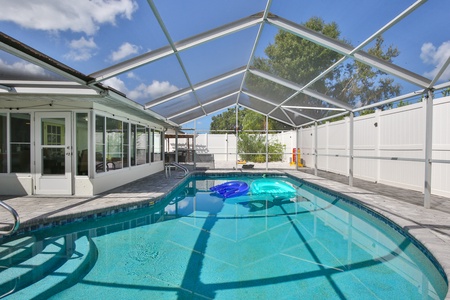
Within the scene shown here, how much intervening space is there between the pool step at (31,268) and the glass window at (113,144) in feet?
11.7

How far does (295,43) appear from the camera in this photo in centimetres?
590

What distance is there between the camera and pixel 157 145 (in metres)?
12.8

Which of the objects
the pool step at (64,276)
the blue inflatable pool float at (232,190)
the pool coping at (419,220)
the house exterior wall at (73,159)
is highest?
the house exterior wall at (73,159)

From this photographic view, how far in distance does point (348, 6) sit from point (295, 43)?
1533mm

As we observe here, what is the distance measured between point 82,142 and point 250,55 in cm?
487

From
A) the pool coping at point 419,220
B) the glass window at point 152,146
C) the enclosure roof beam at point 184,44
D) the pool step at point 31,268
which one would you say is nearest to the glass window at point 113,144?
the enclosure roof beam at point 184,44

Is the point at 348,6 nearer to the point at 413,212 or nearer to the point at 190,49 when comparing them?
the point at 190,49

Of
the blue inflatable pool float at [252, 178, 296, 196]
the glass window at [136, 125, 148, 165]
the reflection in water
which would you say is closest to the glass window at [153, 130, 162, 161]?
the glass window at [136, 125, 148, 165]

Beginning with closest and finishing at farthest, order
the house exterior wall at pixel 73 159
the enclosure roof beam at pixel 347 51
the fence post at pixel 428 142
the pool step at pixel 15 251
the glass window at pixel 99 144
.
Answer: the pool step at pixel 15 251, the fence post at pixel 428 142, the enclosure roof beam at pixel 347 51, the house exterior wall at pixel 73 159, the glass window at pixel 99 144

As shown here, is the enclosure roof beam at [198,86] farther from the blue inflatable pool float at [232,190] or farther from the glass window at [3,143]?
the glass window at [3,143]

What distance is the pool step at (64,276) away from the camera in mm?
2790

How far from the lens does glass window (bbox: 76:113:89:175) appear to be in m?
6.46

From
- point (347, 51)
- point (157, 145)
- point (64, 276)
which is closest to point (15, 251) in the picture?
point (64, 276)

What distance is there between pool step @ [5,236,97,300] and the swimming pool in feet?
0.39
